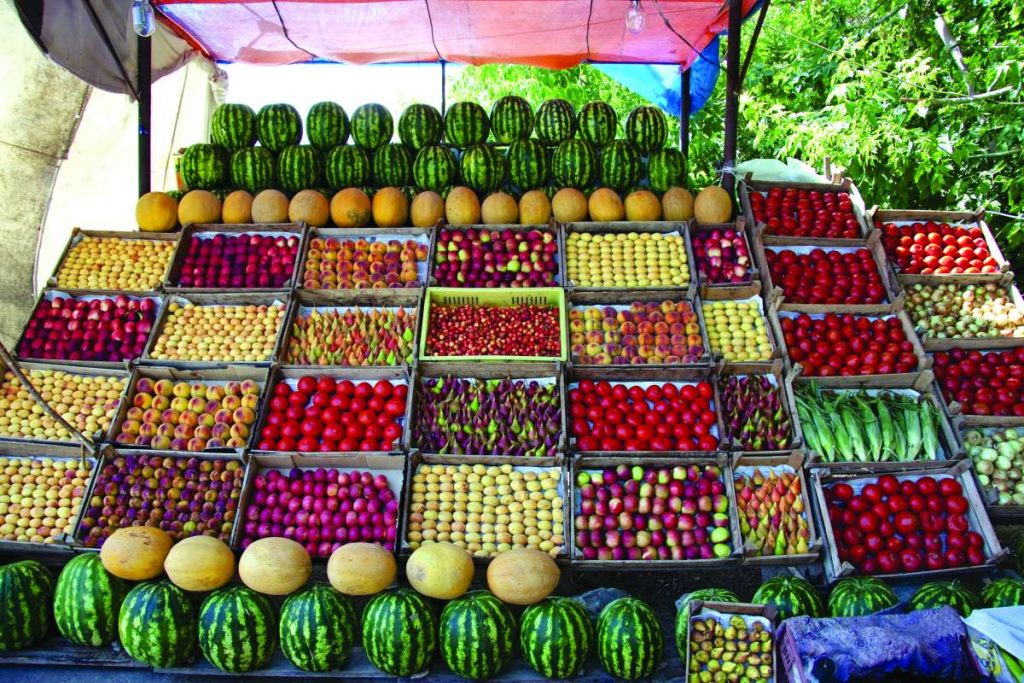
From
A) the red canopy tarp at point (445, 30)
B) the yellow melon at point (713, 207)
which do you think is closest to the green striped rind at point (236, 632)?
the yellow melon at point (713, 207)

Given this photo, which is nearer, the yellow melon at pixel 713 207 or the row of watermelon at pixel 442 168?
the yellow melon at pixel 713 207

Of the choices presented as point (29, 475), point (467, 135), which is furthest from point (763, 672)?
point (467, 135)

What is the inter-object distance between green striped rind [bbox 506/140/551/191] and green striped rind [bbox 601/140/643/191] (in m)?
0.49

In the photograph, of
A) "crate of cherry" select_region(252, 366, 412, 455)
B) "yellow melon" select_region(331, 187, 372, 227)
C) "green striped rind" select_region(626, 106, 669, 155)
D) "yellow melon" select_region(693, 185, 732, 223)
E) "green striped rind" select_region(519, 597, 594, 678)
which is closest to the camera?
"green striped rind" select_region(519, 597, 594, 678)

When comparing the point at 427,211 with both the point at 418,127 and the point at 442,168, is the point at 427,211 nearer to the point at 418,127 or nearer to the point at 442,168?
the point at 442,168

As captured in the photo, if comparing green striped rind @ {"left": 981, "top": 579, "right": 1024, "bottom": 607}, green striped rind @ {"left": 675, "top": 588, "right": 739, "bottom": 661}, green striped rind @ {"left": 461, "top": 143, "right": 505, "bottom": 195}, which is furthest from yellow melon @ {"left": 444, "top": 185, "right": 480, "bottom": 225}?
green striped rind @ {"left": 981, "top": 579, "right": 1024, "bottom": 607}

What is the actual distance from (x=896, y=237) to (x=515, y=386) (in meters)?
3.27

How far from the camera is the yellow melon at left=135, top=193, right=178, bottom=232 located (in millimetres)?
5254

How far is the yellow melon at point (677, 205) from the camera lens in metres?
5.13

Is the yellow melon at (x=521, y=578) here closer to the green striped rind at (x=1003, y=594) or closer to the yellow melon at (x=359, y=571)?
the yellow melon at (x=359, y=571)

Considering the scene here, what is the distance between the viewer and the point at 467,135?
5.71 metres

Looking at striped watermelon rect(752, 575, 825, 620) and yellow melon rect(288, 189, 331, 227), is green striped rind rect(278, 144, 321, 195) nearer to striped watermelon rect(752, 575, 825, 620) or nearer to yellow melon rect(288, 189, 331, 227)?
yellow melon rect(288, 189, 331, 227)

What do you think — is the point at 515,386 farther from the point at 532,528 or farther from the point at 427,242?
the point at 427,242

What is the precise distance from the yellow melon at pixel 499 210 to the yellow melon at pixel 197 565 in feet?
9.80
